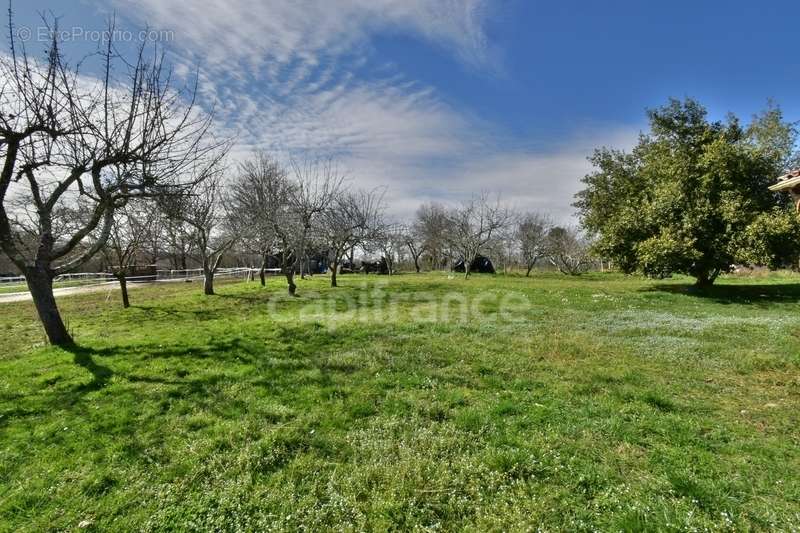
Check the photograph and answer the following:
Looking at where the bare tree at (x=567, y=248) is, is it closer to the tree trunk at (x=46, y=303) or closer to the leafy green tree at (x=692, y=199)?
the leafy green tree at (x=692, y=199)

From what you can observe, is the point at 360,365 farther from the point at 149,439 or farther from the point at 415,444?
the point at 149,439

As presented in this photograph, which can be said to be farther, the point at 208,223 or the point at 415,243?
the point at 415,243

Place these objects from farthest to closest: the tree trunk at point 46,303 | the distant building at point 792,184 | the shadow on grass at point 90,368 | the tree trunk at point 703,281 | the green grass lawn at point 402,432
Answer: the tree trunk at point 703,281 < the distant building at point 792,184 < the tree trunk at point 46,303 < the shadow on grass at point 90,368 < the green grass lawn at point 402,432

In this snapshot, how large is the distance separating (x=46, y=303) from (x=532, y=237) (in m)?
49.8

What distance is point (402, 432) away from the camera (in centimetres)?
397

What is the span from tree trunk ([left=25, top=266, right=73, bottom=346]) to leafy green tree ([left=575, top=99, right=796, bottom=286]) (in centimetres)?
2072

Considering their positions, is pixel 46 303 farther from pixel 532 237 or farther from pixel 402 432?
pixel 532 237

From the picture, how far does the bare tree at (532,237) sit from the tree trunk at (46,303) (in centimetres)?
4733

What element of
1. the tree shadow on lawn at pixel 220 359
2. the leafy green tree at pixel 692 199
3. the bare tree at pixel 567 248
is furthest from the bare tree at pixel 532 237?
the tree shadow on lawn at pixel 220 359

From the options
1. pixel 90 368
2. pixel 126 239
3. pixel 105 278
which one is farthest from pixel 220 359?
pixel 105 278

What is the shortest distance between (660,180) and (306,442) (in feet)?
70.6

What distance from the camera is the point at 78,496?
9.84 ft

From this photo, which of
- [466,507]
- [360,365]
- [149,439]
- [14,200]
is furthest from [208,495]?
[14,200]

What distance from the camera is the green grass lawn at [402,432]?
279 cm
